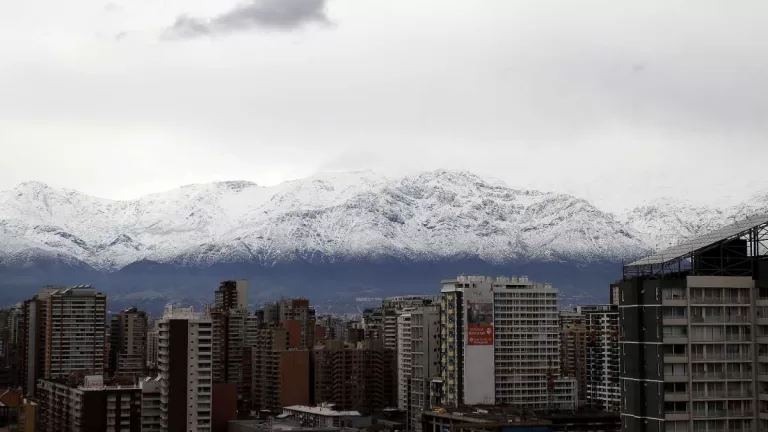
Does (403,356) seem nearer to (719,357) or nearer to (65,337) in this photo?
(65,337)

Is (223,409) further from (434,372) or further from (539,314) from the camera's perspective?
(539,314)

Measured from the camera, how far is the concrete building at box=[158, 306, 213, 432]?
6375cm

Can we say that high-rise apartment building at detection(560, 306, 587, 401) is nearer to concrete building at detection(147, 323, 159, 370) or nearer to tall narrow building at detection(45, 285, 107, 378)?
concrete building at detection(147, 323, 159, 370)

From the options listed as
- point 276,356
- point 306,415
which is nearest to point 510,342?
point 306,415

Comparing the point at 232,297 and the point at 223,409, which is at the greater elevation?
the point at 232,297

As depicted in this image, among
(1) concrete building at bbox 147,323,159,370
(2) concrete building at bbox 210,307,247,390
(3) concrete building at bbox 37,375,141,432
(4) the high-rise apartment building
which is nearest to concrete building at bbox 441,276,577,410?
(4) the high-rise apartment building

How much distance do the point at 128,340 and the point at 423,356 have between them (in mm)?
46394

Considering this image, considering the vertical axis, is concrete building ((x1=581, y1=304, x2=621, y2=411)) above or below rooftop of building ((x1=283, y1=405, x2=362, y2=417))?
above

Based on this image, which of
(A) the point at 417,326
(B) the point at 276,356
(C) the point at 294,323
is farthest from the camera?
(C) the point at 294,323

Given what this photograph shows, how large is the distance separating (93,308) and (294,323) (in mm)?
17424

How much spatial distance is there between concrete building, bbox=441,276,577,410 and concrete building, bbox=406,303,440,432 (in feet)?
10.5

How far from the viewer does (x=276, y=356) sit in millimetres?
98062

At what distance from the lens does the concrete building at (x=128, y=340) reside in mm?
112750

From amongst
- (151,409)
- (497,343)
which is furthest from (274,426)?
(497,343)
